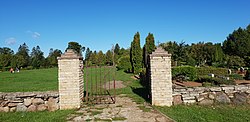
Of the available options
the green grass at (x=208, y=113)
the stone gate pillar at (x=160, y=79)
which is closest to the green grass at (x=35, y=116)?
the stone gate pillar at (x=160, y=79)

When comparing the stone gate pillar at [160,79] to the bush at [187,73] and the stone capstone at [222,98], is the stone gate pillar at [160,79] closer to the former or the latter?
the stone capstone at [222,98]

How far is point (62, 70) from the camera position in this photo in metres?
6.13

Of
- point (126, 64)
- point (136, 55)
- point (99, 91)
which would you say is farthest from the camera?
point (126, 64)

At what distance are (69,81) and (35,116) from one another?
1.44 meters

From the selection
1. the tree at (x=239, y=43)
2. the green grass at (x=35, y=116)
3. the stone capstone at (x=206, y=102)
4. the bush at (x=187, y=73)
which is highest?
the tree at (x=239, y=43)

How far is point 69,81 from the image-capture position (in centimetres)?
612

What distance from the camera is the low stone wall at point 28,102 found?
6.12 m

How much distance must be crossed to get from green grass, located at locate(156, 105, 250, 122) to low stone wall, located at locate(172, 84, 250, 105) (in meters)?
0.26

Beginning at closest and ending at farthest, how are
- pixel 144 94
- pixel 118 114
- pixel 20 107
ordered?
pixel 118 114
pixel 20 107
pixel 144 94

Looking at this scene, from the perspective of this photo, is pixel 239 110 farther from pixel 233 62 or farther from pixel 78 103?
pixel 233 62

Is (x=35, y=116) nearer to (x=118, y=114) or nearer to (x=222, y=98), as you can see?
(x=118, y=114)

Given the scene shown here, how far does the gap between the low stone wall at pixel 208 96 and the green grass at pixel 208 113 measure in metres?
0.26

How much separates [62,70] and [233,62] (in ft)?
84.4

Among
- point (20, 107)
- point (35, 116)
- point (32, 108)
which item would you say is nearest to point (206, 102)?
point (35, 116)
